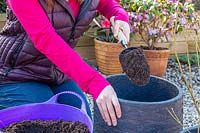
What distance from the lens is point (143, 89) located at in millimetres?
1964

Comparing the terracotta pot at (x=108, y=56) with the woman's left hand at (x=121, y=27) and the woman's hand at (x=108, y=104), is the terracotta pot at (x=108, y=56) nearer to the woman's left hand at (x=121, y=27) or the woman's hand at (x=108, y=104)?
the woman's left hand at (x=121, y=27)

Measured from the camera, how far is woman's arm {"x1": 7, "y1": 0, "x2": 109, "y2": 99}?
1.59m

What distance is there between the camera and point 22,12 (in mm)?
1702

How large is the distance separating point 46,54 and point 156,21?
231cm

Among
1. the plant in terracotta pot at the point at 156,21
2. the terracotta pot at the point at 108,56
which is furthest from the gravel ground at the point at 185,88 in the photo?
the terracotta pot at the point at 108,56

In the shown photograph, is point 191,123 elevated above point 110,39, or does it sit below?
below

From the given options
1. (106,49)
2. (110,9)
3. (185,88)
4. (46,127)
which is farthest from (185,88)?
(46,127)

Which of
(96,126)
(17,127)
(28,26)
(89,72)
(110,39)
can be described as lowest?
(110,39)

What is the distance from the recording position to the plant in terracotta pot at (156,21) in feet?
12.3

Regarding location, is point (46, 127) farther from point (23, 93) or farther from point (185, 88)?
point (185, 88)

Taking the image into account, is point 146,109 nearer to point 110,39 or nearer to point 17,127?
point 17,127

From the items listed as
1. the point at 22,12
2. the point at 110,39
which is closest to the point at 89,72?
the point at 22,12

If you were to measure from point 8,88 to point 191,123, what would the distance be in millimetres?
1549

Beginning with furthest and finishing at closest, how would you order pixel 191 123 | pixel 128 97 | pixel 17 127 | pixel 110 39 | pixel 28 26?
1. pixel 110 39
2. pixel 191 123
3. pixel 128 97
4. pixel 28 26
5. pixel 17 127
